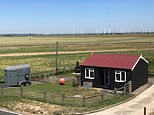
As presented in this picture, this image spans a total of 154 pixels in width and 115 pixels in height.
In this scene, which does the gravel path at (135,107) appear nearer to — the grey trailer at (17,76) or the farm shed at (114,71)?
the farm shed at (114,71)

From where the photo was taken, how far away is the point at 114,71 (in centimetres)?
2931

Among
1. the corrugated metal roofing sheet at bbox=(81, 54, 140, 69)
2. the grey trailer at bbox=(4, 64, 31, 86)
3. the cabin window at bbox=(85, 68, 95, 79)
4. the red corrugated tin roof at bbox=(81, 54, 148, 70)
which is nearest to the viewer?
the red corrugated tin roof at bbox=(81, 54, 148, 70)

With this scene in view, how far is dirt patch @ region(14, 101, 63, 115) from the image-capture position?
19453 mm

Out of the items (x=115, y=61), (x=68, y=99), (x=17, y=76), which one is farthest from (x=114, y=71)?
(x=17, y=76)

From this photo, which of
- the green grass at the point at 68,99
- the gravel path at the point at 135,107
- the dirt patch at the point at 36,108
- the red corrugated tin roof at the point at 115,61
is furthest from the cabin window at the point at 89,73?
the dirt patch at the point at 36,108

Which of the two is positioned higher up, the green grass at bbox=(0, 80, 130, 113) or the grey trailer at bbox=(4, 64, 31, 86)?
the grey trailer at bbox=(4, 64, 31, 86)

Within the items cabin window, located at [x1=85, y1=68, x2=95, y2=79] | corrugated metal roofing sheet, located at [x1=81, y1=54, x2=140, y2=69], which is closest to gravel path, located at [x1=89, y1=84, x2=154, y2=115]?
corrugated metal roofing sheet, located at [x1=81, y1=54, x2=140, y2=69]

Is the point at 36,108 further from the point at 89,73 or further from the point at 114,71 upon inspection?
the point at 89,73

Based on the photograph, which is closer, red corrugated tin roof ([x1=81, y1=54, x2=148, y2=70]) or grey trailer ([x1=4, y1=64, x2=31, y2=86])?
red corrugated tin roof ([x1=81, y1=54, x2=148, y2=70])

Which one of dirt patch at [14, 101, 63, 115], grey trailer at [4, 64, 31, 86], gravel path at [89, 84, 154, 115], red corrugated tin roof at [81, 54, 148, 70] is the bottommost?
gravel path at [89, 84, 154, 115]

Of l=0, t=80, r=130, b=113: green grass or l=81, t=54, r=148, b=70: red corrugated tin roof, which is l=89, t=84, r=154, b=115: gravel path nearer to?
l=0, t=80, r=130, b=113: green grass

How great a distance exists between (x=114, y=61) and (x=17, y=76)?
989 centimetres

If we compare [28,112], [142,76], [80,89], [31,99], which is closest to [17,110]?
[28,112]

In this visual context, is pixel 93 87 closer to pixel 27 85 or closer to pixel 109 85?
pixel 109 85
